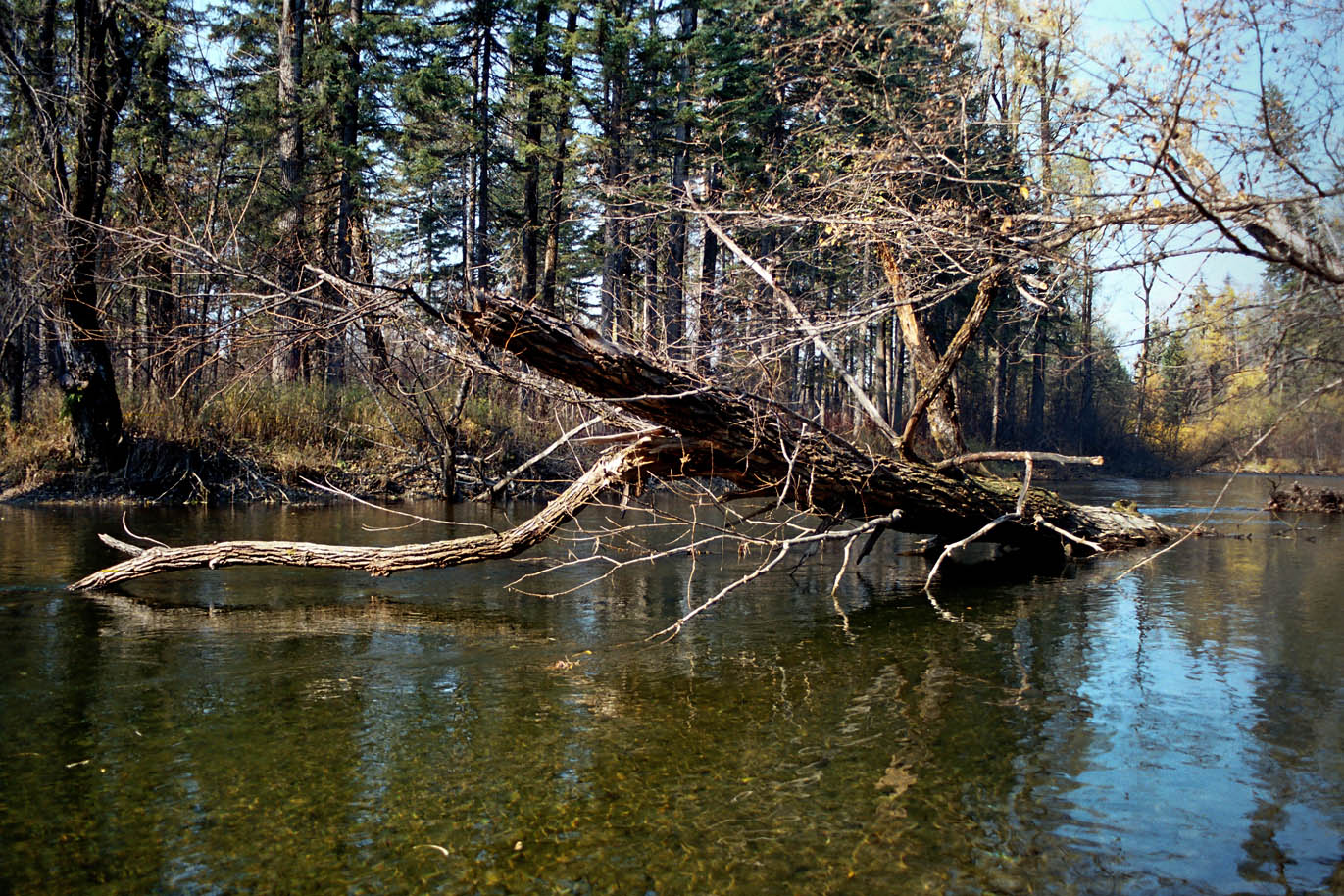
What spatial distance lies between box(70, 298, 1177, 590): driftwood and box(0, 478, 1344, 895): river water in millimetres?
448

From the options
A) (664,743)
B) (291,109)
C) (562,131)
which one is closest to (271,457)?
(291,109)

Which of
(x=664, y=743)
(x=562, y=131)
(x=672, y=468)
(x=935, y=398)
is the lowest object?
(x=664, y=743)

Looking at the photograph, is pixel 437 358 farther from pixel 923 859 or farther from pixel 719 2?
pixel 719 2

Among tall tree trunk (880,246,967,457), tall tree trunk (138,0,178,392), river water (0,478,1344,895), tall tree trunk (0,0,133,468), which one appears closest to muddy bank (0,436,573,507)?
tall tree trunk (0,0,133,468)

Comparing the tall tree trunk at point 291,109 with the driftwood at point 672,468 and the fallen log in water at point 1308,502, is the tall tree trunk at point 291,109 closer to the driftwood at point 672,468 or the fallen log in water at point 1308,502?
the driftwood at point 672,468

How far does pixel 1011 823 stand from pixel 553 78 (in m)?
19.4

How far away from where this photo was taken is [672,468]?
22.5ft

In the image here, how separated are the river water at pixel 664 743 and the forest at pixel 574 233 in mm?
1504

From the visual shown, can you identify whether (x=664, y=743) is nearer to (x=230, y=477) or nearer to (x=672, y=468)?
(x=672, y=468)

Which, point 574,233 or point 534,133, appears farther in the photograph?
point 574,233

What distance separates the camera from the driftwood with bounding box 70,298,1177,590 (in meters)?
5.77

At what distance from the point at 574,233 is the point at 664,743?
2936 centimetres

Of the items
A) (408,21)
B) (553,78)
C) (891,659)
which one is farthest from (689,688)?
(408,21)

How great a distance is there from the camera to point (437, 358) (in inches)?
373
